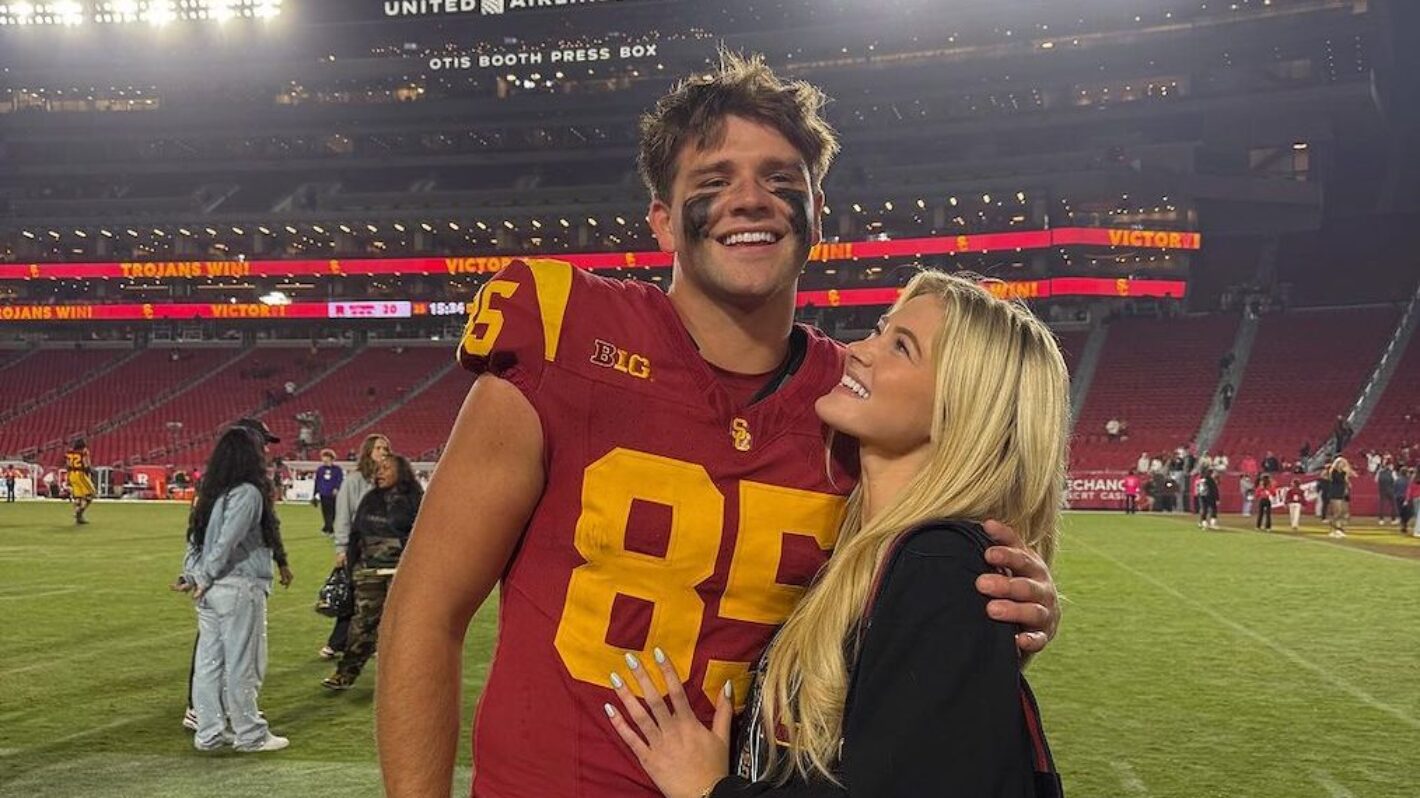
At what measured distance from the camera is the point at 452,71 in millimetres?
59562

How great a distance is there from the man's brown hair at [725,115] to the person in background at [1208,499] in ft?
81.8

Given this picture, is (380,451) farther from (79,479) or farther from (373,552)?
(79,479)

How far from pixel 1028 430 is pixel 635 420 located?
0.72 metres

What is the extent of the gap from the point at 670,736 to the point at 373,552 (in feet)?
24.6

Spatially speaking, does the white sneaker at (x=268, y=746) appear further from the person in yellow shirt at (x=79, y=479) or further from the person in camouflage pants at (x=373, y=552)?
the person in yellow shirt at (x=79, y=479)

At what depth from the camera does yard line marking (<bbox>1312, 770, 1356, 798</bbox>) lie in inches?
249

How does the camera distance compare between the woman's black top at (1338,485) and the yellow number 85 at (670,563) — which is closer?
the yellow number 85 at (670,563)

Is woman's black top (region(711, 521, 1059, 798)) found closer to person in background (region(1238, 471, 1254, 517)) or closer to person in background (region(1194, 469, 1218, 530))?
person in background (region(1194, 469, 1218, 530))

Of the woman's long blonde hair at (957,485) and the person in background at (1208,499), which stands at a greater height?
the woman's long blonde hair at (957,485)

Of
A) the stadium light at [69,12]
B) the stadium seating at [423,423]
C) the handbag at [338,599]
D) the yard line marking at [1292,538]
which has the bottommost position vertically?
the yard line marking at [1292,538]

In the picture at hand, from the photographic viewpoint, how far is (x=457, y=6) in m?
59.1

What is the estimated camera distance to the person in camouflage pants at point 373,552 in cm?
884

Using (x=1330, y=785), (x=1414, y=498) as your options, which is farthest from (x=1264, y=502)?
(x=1330, y=785)

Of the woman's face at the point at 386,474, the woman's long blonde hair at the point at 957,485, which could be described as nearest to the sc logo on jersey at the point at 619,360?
the woman's long blonde hair at the point at 957,485
